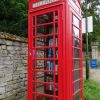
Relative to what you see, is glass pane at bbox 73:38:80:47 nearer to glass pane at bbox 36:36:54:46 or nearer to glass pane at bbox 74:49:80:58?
glass pane at bbox 74:49:80:58

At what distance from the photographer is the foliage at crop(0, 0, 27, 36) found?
7.92m

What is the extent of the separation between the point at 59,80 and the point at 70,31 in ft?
2.69

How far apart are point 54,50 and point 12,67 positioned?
1.22 metres

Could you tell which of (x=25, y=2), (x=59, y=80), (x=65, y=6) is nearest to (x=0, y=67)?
(x=59, y=80)

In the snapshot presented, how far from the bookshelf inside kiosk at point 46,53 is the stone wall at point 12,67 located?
2.02ft

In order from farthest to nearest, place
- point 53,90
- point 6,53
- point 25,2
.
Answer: point 25,2
point 6,53
point 53,90

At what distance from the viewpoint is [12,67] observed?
16.6ft

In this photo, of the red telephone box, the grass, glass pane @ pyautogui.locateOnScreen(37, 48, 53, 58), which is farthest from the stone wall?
the grass

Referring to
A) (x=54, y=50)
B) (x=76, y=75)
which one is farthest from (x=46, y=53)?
(x=76, y=75)

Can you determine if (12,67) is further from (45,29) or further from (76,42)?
(76,42)

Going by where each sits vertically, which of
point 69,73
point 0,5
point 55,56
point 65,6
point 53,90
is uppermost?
A: point 0,5

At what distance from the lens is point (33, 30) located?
447 centimetres

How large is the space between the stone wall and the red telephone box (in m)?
0.58

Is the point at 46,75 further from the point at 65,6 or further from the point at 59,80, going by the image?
the point at 65,6
